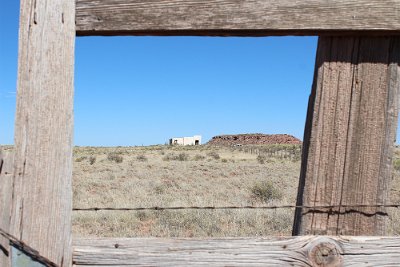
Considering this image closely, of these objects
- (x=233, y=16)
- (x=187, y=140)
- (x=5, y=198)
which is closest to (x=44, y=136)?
(x=5, y=198)

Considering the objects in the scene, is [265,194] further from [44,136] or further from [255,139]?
[255,139]

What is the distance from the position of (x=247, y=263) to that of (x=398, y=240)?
0.57 m

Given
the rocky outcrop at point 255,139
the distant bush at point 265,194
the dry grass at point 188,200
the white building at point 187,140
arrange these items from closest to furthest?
the dry grass at point 188,200
the distant bush at point 265,194
the rocky outcrop at point 255,139
the white building at point 187,140

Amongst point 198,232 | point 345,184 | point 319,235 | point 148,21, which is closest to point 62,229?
point 148,21

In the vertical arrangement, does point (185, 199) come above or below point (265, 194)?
below

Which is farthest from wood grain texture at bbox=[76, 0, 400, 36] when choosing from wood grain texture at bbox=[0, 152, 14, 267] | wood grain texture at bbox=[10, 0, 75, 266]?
wood grain texture at bbox=[0, 152, 14, 267]

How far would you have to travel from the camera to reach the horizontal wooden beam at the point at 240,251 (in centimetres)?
175

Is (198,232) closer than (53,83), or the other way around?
(53,83)

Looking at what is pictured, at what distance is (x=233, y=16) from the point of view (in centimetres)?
178

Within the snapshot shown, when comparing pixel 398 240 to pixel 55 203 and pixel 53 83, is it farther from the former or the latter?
pixel 53 83

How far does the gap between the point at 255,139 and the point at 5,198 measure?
9184 cm

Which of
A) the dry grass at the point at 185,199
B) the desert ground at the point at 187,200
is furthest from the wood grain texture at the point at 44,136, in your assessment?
the dry grass at the point at 185,199

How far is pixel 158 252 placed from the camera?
175 cm

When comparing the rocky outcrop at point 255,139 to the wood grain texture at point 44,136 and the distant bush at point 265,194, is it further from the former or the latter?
the wood grain texture at point 44,136
